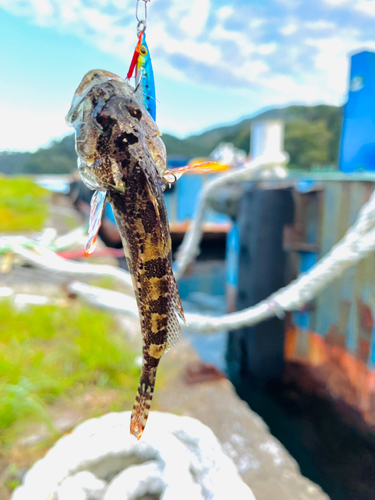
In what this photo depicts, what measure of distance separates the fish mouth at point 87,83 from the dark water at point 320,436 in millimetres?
3864

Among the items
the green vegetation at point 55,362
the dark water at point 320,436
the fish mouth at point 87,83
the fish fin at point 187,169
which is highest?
the fish mouth at point 87,83

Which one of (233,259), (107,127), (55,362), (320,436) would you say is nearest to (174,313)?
(107,127)

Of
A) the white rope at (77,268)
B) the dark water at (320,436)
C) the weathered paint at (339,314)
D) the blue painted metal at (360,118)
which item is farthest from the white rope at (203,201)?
the dark water at (320,436)

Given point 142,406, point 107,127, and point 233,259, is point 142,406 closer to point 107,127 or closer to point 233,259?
point 107,127

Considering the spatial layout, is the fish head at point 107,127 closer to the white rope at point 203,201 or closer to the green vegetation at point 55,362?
the green vegetation at point 55,362

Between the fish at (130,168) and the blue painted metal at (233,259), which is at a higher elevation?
the fish at (130,168)

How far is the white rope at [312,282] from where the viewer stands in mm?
2859

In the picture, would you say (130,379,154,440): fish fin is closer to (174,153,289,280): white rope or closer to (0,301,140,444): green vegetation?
(0,301,140,444): green vegetation

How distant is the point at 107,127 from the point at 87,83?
114 mm

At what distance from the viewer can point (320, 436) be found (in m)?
4.02

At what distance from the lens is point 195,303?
8.59 m

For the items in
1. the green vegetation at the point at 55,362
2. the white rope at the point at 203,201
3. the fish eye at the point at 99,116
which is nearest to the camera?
the fish eye at the point at 99,116

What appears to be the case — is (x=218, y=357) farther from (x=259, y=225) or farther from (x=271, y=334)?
(x=259, y=225)

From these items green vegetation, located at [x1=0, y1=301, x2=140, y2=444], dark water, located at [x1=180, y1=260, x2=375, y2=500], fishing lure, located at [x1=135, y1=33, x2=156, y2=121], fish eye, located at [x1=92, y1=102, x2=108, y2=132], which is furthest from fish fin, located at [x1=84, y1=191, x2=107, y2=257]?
dark water, located at [x1=180, y1=260, x2=375, y2=500]
